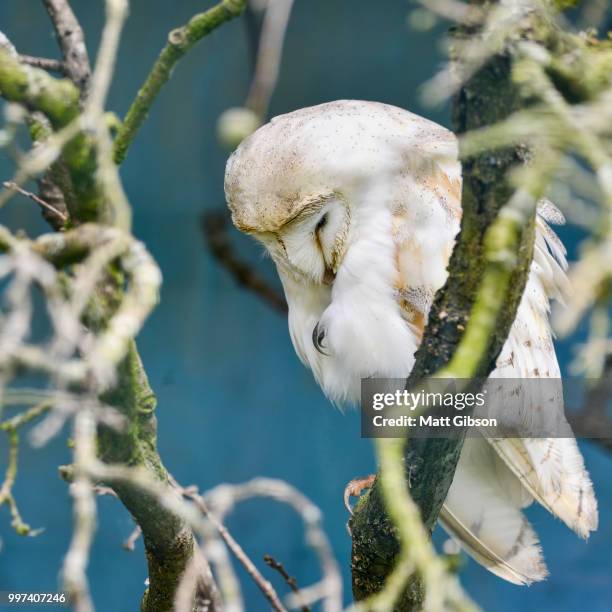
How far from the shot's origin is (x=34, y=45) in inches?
93.2

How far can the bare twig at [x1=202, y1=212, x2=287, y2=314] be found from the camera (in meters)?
2.58

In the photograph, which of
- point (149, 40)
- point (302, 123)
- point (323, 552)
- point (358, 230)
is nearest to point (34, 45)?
point (149, 40)

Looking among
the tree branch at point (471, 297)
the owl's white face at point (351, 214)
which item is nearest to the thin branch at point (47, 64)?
the owl's white face at point (351, 214)

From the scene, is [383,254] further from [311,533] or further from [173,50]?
[311,533]

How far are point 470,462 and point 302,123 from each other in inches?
29.0

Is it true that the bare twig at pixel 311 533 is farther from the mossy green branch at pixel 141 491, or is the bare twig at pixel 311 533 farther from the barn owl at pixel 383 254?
the barn owl at pixel 383 254

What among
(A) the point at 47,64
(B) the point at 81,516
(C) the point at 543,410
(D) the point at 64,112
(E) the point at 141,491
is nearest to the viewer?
(B) the point at 81,516

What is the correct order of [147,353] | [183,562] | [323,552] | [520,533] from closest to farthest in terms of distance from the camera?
[323,552] → [183,562] → [520,533] → [147,353]

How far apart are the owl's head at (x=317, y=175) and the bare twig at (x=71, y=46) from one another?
0.29 meters

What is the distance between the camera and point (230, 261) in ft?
8.48

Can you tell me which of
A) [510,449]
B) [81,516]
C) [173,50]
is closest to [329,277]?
[510,449]

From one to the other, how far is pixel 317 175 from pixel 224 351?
4.56ft

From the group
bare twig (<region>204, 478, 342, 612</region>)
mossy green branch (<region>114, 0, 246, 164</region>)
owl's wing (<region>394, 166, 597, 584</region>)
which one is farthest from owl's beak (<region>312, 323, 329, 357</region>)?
bare twig (<region>204, 478, 342, 612</region>)

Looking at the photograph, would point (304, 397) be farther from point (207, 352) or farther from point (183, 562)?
point (183, 562)
